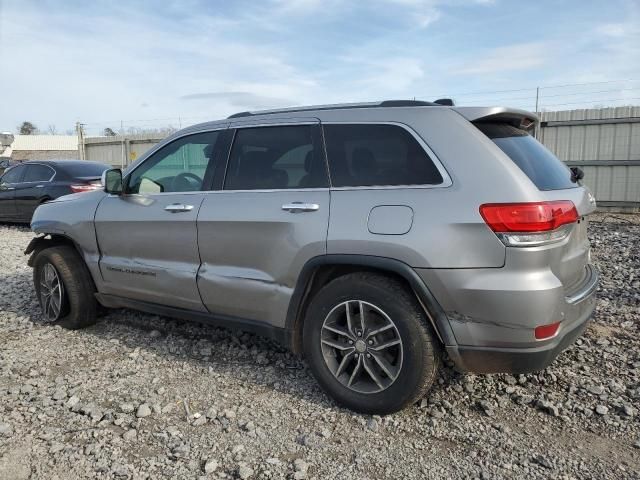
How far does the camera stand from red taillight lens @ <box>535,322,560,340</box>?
106 inches

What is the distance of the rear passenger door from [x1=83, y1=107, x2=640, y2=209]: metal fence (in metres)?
10.6

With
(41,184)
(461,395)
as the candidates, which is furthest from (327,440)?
(41,184)

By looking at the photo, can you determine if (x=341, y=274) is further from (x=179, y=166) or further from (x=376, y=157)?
(x=179, y=166)

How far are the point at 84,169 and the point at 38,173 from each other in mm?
1141

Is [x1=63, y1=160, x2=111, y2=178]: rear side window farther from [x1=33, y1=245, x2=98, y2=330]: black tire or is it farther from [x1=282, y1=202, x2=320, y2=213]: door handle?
[x1=282, y1=202, x2=320, y2=213]: door handle

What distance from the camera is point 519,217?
265cm

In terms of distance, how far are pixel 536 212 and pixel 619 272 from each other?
14.3ft

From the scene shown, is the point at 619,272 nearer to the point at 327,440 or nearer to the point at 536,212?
the point at 536,212

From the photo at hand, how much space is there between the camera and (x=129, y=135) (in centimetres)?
1875

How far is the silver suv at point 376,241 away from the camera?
107 inches

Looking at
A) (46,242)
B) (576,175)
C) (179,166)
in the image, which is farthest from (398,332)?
(46,242)

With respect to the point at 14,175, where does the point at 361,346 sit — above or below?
below

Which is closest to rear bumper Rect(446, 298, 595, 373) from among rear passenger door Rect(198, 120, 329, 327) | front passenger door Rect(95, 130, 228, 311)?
rear passenger door Rect(198, 120, 329, 327)

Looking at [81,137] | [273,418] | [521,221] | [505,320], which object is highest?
[81,137]
